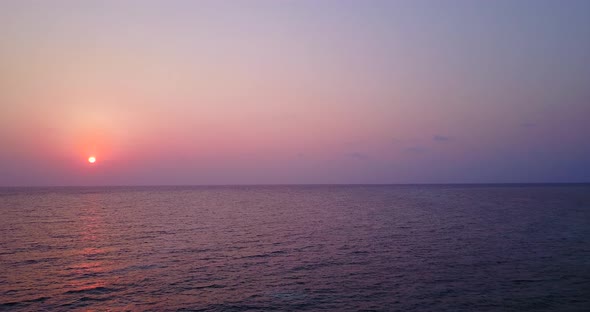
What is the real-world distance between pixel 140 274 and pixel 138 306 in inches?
341

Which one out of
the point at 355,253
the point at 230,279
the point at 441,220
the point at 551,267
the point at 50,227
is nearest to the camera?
the point at 230,279

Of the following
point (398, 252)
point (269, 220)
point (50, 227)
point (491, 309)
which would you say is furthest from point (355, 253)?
point (50, 227)

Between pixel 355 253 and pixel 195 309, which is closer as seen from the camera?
pixel 195 309

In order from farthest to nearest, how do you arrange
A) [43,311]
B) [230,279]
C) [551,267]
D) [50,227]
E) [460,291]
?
1. [50,227]
2. [551,267]
3. [230,279]
4. [460,291]
5. [43,311]

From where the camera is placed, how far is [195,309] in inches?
955

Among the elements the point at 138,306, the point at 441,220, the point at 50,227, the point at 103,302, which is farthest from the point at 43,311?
the point at 441,220

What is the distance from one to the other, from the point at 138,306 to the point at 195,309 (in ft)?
11.8

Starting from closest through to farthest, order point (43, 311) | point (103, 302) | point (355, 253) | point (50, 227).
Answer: point (43, 311)
point (103, 302)
point (355, 253)
point (50, 227)

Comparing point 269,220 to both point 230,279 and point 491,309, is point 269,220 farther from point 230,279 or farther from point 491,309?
point 491,309

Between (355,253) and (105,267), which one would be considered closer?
(105,267)

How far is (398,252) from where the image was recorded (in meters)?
42.3

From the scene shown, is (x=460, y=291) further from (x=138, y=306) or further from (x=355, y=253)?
(x=138, y=306)

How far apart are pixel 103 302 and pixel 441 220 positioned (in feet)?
206

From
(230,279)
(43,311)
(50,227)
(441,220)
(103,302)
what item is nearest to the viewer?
(43,311)
